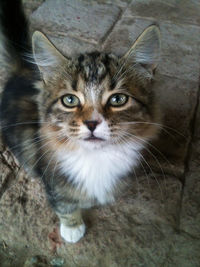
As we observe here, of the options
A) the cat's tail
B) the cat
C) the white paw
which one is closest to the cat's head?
the cat

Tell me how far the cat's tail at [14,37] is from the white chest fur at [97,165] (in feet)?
1.93

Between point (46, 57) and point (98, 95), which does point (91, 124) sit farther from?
point (46, 57)

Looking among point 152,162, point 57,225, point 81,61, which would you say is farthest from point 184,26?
point 57,225

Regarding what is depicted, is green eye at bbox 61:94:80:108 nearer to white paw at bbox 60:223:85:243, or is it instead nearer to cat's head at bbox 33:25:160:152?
cat's head at bbox 33:25:160:152

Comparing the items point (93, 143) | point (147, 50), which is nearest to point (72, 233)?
point (93, 143)

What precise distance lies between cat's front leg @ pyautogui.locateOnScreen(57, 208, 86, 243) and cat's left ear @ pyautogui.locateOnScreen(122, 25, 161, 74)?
0.71m

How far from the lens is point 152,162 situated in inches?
59.3

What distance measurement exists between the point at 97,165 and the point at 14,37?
77cm

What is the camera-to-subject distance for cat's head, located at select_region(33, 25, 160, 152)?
0.97 meters

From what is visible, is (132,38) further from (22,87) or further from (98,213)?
(98,213)

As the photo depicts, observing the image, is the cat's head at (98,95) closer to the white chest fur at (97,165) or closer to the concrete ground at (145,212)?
the white chest fur at (97,165)

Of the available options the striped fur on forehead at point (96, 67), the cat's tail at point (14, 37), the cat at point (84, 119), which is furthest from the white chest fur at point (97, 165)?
the cat's tail at point (14, 37)

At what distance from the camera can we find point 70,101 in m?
1.03

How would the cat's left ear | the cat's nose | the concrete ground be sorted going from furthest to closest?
1. the concrete ground
2. the cat's left ear
3. the cat's nose
